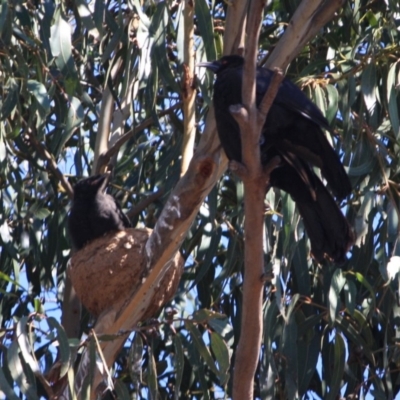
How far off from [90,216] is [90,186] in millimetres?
162

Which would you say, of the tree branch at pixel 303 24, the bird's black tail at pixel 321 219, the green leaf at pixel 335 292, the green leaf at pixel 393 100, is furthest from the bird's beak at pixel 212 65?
the green leaf at pixel 335 292

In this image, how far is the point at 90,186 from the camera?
4754mm

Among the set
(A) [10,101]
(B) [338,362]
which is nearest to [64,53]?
(A) [10,101]

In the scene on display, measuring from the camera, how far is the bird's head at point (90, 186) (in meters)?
4.73

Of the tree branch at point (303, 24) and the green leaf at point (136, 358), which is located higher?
the tree branch at point (303, 24)

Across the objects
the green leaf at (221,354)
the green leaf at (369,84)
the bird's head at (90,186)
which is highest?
the green leaf at (369,84)

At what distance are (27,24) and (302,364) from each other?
1754 millimetres

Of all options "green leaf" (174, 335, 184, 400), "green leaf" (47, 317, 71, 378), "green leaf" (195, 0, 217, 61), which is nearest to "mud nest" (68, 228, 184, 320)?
"green leaf" (174, 335, 184, 400)

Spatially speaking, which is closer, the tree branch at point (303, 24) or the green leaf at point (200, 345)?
the green leaf at point (200, 345)

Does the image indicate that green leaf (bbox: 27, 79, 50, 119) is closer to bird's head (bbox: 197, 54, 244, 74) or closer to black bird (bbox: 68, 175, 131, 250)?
bird's head (bbox: 197, 54, 244, 74)

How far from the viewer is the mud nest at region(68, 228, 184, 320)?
13.5 ft

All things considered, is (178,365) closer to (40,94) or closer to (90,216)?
(40,94)

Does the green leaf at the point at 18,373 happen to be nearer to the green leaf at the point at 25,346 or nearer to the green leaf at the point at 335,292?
the green leaf at the point at 25,346

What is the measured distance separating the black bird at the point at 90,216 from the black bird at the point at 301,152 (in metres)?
1.21
